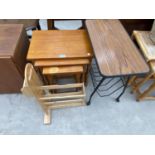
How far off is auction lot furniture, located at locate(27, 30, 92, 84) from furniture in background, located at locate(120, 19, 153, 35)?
2.15ft

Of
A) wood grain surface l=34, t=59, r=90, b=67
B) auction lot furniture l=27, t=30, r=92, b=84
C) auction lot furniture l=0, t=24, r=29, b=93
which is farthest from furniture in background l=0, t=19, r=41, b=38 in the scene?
wood grain surface l=34, t=59, r=90, b=67

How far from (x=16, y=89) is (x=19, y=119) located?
0.31m

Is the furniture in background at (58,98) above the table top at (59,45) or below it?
below

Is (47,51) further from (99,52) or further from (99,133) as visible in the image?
(99,133)

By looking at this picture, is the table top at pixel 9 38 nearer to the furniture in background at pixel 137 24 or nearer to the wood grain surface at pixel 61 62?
the wood grain surface at pixel 61 62

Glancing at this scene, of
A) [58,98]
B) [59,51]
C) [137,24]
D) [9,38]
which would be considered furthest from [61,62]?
[137,24]

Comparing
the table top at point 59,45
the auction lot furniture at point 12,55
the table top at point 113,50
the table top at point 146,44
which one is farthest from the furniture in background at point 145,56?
the auction lot furniture at point 12,55

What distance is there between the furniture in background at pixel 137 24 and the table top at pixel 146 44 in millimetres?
314

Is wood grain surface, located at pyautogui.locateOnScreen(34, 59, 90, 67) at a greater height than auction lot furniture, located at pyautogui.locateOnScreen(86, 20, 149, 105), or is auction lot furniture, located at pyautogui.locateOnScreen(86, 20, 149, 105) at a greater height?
auction lot furniture, located at pyautogui.locateOnScreen(86, 20, 149, 105)

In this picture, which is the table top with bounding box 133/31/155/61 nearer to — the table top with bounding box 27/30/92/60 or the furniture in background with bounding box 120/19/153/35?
the furniture in background with bounding box 120/19/153/35

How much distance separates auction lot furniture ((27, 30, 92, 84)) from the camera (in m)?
1.13

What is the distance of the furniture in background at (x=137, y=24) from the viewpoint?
159 cm

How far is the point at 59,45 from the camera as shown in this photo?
3.97 ft

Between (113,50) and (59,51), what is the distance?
44 centimetres
